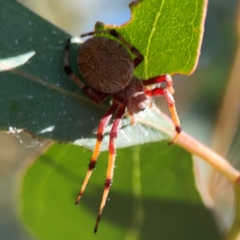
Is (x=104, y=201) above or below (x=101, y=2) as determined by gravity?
below

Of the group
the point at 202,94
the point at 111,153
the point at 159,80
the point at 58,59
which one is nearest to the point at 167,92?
the point at 159,80

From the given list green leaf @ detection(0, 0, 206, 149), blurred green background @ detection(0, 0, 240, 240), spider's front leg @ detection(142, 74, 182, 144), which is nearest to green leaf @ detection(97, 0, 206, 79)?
green leaf @ detection(0, 0, 206, 149)

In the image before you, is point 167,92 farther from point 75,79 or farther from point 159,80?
point 75,79

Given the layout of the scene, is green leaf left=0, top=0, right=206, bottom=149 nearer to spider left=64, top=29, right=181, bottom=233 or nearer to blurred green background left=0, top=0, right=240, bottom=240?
spider left=64, top=29, right=181, bottom=233

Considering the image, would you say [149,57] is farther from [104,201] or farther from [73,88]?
[104,201]

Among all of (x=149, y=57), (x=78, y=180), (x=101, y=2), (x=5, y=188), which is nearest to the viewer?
(x=149, y=57)

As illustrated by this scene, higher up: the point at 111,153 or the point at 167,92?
the point at 167,92

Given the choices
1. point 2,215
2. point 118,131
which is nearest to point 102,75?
point 118,131

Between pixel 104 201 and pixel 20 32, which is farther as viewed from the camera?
pixel 104 201
